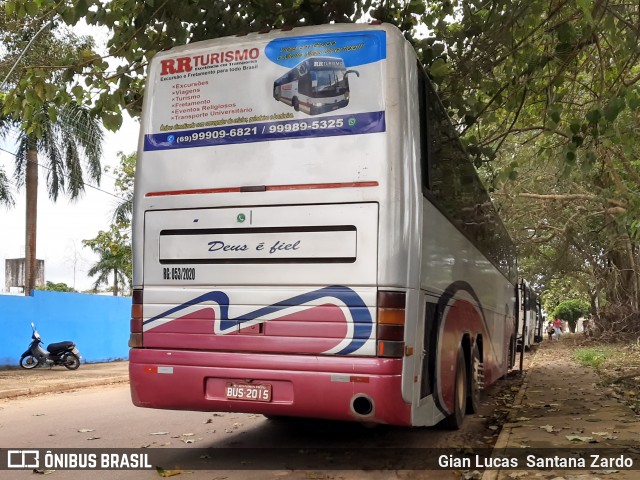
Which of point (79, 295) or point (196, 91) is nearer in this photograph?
point (196, 91)

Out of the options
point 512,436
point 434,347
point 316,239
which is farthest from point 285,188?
point 512,436

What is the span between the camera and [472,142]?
1066 cm

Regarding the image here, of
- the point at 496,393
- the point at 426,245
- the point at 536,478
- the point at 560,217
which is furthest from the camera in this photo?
the point at 560,217

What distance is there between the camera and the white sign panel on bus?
214 inches

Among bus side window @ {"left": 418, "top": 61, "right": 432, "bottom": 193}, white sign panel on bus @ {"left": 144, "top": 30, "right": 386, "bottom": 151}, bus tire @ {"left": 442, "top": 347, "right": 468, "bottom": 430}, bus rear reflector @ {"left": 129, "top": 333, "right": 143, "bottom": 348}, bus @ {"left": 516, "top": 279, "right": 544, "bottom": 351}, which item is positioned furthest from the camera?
bus @ {"left": 516, "top": 279, "right": 544, "bottom": 351}

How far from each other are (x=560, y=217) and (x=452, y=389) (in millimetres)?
16653

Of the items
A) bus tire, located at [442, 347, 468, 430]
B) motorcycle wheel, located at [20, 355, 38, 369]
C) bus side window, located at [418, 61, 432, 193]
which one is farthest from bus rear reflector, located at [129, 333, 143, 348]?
motorcycle wheel, located at [20, 355, 38, 369]

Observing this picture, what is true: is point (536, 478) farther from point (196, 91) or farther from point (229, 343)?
point (196, 91)

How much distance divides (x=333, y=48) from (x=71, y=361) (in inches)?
535

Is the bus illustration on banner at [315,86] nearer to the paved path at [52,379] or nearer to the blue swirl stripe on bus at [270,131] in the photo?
the blue swirl stripe on bus at [270,131]

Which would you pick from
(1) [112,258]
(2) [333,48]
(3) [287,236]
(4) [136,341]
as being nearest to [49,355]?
(4) [136,341]

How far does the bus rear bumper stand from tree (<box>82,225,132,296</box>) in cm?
2121

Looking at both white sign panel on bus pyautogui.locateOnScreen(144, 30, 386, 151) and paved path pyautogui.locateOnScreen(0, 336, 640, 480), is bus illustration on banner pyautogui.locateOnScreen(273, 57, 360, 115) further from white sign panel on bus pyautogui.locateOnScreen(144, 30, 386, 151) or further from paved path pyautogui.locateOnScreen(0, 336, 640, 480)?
paved path pyautogui.locateOnScreen(0, 336, 640, 480)

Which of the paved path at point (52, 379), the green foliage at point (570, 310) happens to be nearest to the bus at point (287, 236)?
the paved path at point (52, 379)
